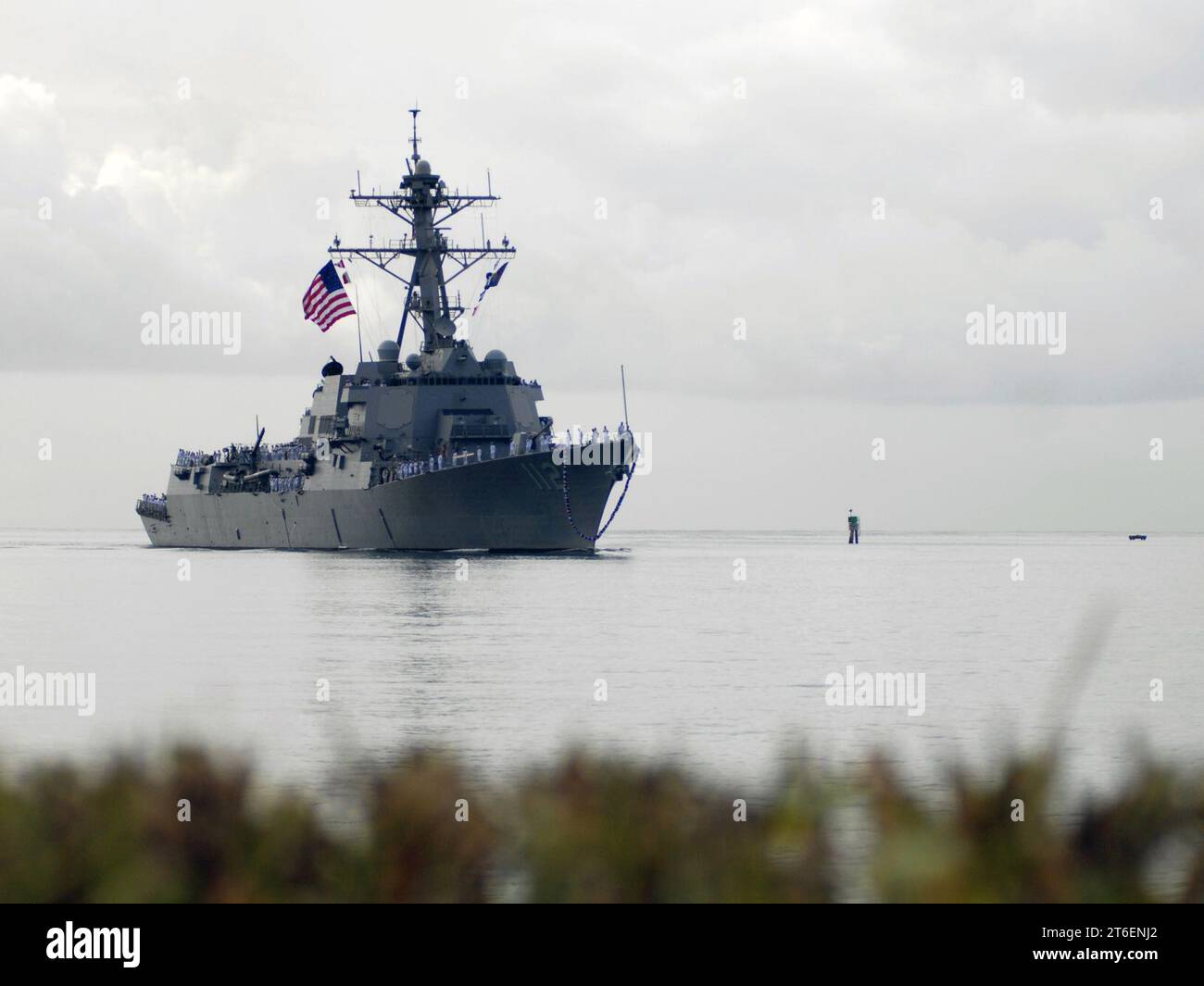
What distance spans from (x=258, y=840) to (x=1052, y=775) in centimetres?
431

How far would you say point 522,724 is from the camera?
74.4 feet

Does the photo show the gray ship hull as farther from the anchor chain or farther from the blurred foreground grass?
the blurred foreground grass

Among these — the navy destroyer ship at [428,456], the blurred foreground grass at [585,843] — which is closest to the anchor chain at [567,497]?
the navy destroyer ship at [428,456]

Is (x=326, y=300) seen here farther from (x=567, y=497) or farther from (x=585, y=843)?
(x=585, y=843)

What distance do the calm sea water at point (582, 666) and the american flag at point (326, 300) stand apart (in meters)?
11.0

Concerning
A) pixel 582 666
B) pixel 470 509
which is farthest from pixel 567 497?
pixel 582 666

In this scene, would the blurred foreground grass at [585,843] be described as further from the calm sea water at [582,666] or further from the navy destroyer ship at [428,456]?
the navy destroyer ship at [428,456]

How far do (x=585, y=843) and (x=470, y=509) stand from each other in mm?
62033

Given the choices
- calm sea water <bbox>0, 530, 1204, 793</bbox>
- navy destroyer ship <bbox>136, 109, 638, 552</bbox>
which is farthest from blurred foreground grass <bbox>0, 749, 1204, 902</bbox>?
navy destroyer ship <bbox>136, 109, 638, 552</bbox>

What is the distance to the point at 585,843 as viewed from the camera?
8.68 m

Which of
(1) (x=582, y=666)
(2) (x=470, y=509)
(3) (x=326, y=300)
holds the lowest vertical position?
(1) (x=582, y=666)

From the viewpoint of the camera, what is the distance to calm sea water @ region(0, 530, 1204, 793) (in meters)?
19.8
